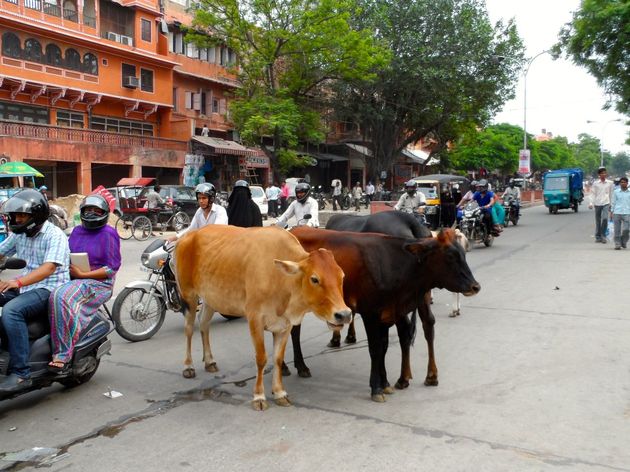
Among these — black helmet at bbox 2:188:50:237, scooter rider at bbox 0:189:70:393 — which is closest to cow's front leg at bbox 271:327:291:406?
scooter rider at bbox 0:189:70:393

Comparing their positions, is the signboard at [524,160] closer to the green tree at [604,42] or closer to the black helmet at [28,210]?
the green tree at [604,42]

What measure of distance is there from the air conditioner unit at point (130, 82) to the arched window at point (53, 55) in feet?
13.0

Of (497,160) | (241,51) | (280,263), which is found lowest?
(280,263)

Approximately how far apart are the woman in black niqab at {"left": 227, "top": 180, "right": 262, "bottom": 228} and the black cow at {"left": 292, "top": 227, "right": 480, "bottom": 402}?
355 centimetres

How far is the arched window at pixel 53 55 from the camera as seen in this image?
93.0ft

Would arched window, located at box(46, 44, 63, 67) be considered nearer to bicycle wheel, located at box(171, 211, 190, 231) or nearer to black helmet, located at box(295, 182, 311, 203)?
bicycle wheel, located at box(171, 211, 190, 231)

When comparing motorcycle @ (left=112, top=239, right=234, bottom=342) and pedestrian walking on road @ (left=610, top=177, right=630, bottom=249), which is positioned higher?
pedestrian walking on road @ (left=610, top=177, right=630, bottom=249)

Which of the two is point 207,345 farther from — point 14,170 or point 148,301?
point 14,170

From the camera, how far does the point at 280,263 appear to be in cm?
429

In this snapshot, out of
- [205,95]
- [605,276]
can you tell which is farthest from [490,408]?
[205,95]

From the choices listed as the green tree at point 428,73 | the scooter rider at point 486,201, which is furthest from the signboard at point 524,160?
the scooter rider at point 486,201

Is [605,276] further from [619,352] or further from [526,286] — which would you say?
[619,352]

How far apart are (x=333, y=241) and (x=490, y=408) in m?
1.89

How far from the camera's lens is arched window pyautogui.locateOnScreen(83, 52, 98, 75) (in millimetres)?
30281
